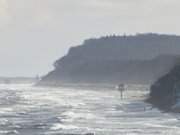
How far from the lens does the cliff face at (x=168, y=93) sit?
76312 mm

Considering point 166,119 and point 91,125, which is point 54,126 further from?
point 166,119

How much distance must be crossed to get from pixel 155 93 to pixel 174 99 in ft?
55.2

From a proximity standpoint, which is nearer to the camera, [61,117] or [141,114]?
[61,117]

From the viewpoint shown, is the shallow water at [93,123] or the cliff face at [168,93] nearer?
the shallow water at [93,123]

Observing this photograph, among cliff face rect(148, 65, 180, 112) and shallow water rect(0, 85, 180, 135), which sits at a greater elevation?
cliff face rect(148, 65, 180, 112)

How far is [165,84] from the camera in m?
88.1

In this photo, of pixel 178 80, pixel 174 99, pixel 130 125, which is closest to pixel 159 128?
pixel 130 125

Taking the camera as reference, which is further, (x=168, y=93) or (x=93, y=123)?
(x=168, y=93)

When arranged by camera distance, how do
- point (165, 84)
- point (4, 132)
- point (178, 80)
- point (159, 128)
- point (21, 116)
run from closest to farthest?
1. point (4, 132)
2. point (159, 128)
3. point (21, 116)
4. point (178, 80)
5. point (165, 84)

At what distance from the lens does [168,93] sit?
8369 centimetres

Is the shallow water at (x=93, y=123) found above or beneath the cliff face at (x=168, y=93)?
beneath

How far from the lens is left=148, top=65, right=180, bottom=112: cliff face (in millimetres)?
76312

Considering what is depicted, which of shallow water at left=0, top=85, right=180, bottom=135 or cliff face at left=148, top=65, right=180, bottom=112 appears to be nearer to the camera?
shallow water at left=0, top=85, right=180, bottom=135

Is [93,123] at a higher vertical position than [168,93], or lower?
lower
